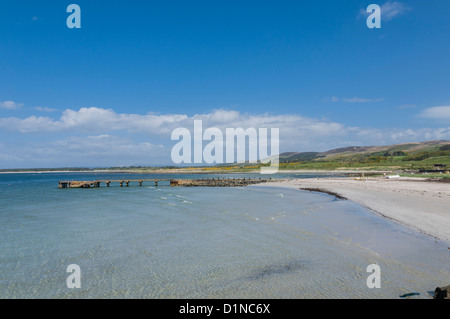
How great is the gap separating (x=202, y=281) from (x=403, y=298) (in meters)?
6.05

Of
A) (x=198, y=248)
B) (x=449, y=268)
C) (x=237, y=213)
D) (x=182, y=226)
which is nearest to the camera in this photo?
(x=449, y=268)

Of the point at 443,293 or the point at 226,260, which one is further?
the point at 226,260

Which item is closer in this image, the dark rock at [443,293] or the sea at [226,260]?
the dark rock at [443,293]

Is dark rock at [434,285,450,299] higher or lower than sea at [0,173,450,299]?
higher

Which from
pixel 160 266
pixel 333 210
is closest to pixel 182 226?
pixel 160 266

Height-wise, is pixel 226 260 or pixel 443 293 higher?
pixel 443 293

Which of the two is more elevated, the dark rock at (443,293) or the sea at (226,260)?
the dark rock at (443,293)

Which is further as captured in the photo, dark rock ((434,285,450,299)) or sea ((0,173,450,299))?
sea ((0,173,450,299))

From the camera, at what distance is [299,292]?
8594 millimetres

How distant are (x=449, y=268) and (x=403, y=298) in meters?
3.32
